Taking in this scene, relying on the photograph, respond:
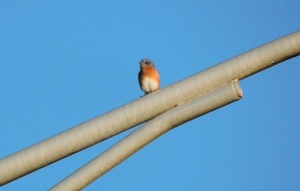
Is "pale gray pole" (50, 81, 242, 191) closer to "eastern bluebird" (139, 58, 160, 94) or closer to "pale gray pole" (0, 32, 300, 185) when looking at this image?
"pale gray pole" (0, 32, 300, 185)

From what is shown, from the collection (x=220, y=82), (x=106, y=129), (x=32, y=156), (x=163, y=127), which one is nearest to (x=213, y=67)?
(x=220, y=82)

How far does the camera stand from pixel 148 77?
11.6 metres

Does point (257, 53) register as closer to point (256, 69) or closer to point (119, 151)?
point (256, 69)

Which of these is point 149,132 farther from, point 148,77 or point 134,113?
point 148,77

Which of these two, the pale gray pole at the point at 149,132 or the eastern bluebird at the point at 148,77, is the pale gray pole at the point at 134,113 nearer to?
the pale gray pole at the point at 149,132

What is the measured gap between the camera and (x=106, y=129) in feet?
11.3

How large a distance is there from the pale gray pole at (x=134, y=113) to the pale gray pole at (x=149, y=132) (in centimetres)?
4

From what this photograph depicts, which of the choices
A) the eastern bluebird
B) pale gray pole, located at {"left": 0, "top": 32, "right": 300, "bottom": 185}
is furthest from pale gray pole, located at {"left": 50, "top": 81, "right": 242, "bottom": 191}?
the eastern bluebird

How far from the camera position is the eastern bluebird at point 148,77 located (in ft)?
37.5

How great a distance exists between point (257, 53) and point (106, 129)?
879 mm

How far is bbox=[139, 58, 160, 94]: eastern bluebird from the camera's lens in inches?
450

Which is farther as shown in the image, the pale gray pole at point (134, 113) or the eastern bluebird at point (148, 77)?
the eastern bluebird at point (148, 77)

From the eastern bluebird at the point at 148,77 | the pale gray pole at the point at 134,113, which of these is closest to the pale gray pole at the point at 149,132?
the pale gray pole at the point at 134,113

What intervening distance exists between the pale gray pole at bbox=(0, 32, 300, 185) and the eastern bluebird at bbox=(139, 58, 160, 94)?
7806 mm
